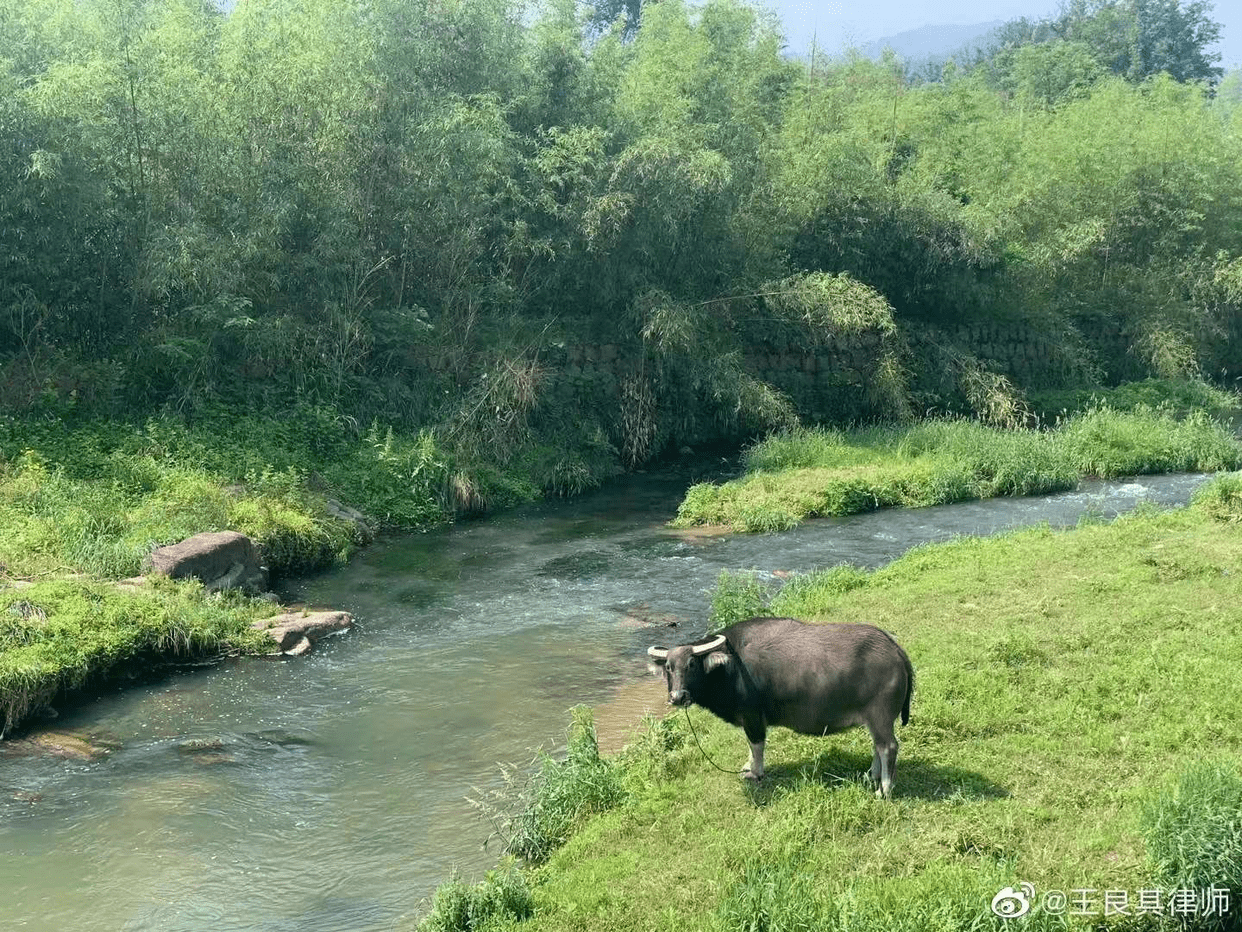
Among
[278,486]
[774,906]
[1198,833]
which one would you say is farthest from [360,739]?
[278,486]

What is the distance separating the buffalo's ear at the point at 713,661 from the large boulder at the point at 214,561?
26.4 ft

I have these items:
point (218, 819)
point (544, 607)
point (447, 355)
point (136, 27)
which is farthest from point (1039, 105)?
point (218, 819)

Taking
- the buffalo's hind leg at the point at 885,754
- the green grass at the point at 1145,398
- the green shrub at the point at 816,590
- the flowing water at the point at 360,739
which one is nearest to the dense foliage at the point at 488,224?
the green grass at the point at 1145,398

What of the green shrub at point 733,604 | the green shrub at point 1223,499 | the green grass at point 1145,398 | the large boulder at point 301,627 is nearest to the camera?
the green shrub at point 733,604

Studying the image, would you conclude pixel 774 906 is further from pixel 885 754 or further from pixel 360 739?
pixel 360 739

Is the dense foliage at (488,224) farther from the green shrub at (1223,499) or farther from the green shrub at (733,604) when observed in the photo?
the green shrub at (1223,499)

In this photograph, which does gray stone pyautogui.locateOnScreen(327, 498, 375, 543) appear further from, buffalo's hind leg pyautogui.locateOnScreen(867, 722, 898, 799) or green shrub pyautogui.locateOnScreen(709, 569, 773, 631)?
buffalo's hind leg pyautogui.locateOnScreen(867, 722, 898, 799)

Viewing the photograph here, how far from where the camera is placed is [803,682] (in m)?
7.79

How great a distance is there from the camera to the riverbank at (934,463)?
19.4 meters

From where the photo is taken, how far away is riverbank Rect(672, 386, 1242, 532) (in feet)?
63.8

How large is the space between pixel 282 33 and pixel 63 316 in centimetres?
596

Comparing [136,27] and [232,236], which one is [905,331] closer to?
[232,236]

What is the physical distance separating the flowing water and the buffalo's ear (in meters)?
2.05

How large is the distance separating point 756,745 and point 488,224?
16.4 metres
